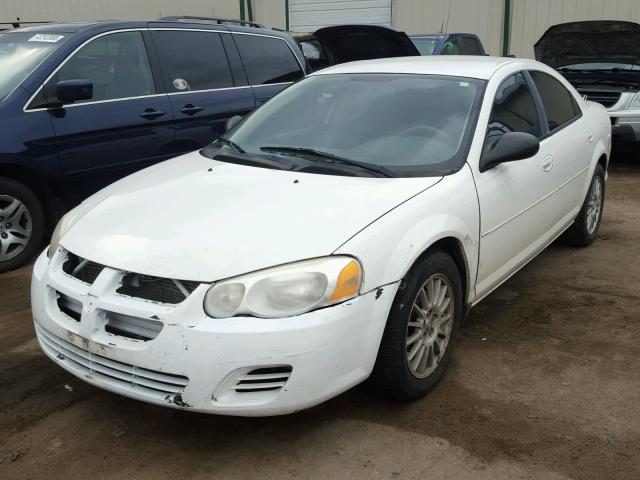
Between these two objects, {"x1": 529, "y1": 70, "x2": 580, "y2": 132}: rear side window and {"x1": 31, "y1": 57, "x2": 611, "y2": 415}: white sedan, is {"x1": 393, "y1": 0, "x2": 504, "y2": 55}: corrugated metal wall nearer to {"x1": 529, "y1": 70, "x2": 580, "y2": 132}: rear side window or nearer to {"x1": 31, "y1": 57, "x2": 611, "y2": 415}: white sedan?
{"x1": 529, "y1": 70, "x2": 580, "y2": 132}: rear side window

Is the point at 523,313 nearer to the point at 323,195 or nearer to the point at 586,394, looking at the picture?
the point at 586,394

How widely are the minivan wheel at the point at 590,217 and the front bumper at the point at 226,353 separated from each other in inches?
118

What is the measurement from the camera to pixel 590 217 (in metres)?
5.29

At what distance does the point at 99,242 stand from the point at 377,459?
145 cm

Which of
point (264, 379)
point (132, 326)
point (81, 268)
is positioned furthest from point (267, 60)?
point (264, 379)

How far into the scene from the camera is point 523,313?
4.11 m

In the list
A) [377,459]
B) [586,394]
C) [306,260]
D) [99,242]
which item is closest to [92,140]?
[99,242]

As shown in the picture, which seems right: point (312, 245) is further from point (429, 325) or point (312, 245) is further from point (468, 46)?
point (468, 46)

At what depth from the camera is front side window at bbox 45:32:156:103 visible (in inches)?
198

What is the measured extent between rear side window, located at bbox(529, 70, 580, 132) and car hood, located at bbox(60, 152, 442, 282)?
5.49ft

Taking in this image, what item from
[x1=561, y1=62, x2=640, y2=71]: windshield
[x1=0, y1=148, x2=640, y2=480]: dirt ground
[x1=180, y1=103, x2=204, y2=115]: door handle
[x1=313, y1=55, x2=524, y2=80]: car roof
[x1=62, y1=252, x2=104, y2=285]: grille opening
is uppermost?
[x1=313, y1=55, x2=524, y2=80]: car roof

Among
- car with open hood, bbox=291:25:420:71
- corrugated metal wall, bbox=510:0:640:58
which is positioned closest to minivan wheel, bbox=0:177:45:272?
car with open hood, bbox=291:25:420:71

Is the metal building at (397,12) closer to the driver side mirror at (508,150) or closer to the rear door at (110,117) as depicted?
the rear door at (110,117)

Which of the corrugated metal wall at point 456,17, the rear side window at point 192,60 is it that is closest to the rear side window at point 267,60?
the rear side window at point 192,60
